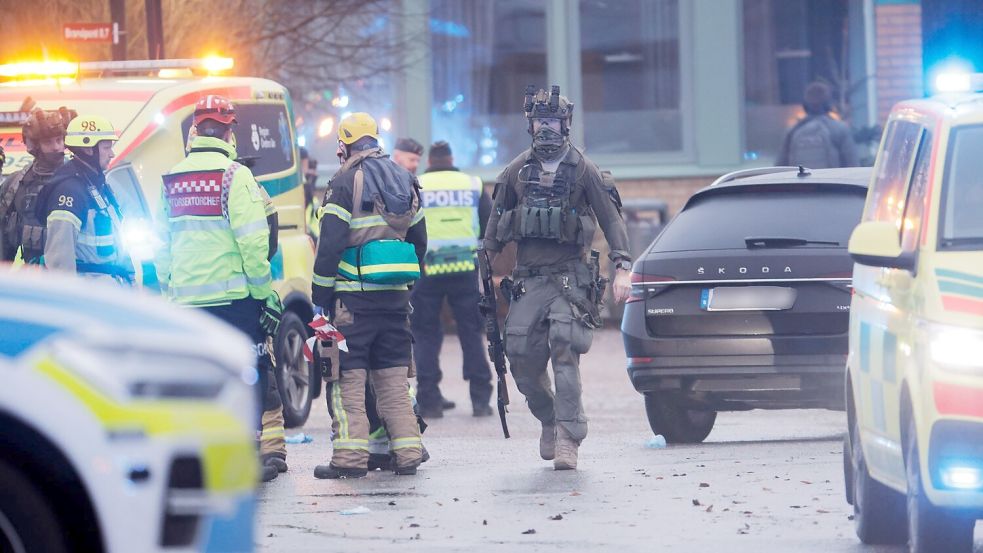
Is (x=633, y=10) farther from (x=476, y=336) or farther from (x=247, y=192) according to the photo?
(x=247, y=192)

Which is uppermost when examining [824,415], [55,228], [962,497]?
[55,228]

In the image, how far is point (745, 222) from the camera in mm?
10906

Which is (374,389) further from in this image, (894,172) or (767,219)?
(894,172)

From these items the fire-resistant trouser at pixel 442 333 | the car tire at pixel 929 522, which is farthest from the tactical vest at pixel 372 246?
the car tire at pixel 929 522

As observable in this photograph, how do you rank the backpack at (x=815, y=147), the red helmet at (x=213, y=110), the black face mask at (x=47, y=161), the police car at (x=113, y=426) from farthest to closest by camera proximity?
1. the backpack at (x=815, y=147)
2. the black face mask at (x=47, y=161)
3. the red helmet at (x=213, y=110)
4. the police car at (x=113, y=426)

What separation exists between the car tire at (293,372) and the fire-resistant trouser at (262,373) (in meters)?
2.40

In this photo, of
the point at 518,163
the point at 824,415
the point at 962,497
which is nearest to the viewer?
the point at 962,497

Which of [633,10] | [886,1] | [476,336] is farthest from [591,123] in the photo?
[476,336]

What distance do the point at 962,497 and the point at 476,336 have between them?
7863mm

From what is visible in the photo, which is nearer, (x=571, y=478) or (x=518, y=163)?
(x=571, y=478)

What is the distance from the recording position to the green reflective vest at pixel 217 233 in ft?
31.7

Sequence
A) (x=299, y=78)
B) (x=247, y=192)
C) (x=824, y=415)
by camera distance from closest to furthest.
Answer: (x=247, y=192)
(x=824, y=415)
(x=299, y=78)

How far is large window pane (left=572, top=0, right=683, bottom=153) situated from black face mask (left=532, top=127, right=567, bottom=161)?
45.0ft

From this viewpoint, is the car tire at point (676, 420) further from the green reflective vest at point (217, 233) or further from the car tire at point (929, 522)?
the car tire at point (929, 522)
